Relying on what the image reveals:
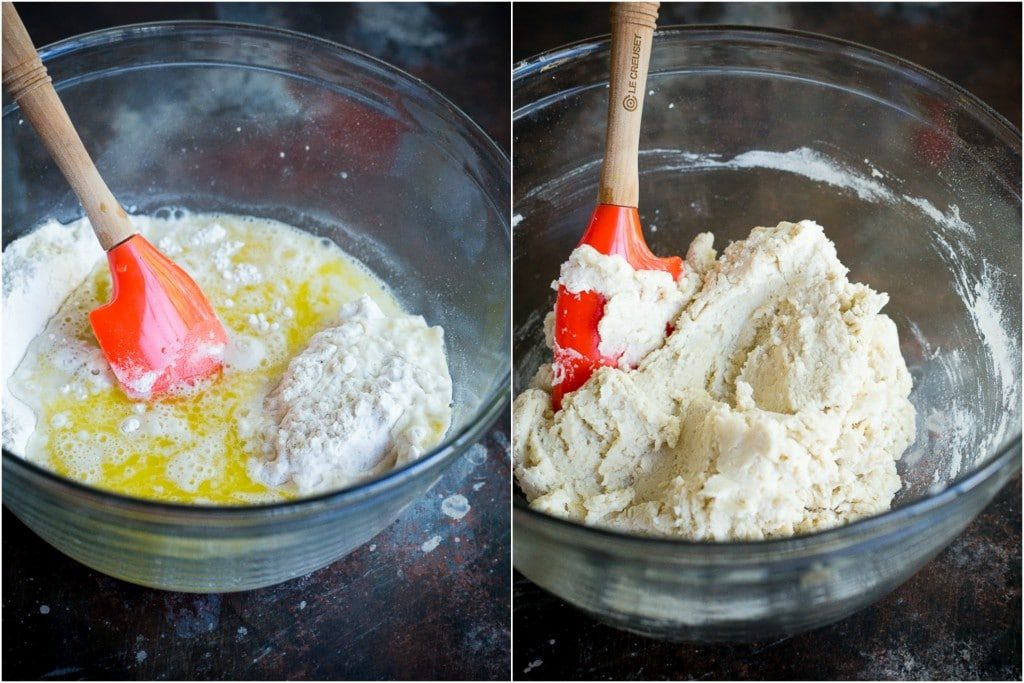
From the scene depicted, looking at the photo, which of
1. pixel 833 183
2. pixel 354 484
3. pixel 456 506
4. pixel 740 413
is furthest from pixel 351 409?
pixel 833 183

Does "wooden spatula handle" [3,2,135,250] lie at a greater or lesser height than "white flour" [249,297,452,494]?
greater

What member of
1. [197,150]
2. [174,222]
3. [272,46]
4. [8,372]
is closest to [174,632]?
[8,372]

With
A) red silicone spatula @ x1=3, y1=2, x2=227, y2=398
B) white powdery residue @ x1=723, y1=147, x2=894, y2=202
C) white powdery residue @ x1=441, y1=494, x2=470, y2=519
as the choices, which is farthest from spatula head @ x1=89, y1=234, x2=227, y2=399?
white powdery residue @ x1=723, y1=147, x2=894, y2=202

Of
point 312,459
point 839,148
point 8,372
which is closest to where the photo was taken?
point 312,459

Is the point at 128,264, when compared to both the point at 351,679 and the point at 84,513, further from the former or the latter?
the point at 351,679

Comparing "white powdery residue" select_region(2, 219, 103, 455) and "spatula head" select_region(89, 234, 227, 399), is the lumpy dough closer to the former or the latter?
"spatula head" select_region(89, 234, 227, 399)

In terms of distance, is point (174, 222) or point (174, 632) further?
point (174, 222)
